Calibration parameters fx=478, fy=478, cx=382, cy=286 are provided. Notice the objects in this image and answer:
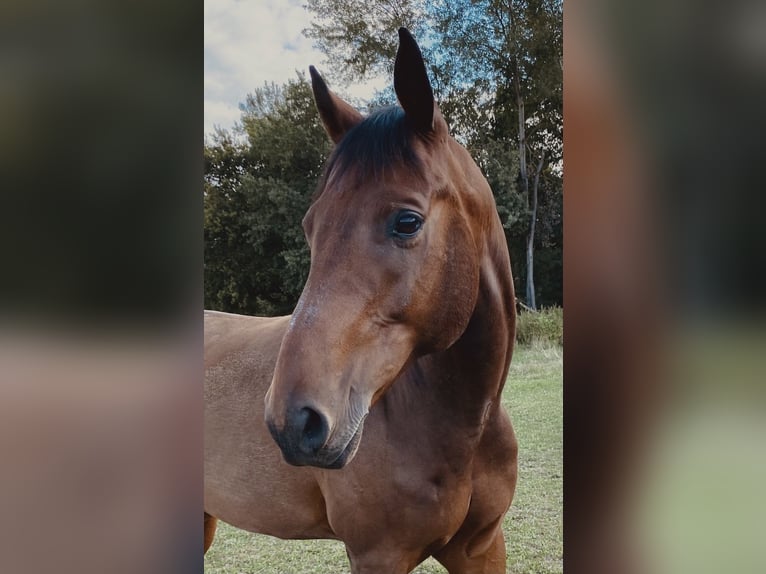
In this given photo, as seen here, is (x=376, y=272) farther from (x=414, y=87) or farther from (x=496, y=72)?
(x=496, y=72)

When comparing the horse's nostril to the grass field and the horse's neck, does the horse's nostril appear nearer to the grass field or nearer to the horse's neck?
the horse's neck

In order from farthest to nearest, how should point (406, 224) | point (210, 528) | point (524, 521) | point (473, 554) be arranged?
1. point (210, 528)
2. point (524, 521)
3. point (473, 554)
4. point (406, 224)

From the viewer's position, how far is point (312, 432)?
2.44 ft

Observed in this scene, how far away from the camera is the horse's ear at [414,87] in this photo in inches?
33.1

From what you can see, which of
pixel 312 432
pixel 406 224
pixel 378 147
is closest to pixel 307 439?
pixel 312 432

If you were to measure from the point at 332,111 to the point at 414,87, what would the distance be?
23 cm

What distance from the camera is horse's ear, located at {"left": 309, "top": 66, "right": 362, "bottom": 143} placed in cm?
102

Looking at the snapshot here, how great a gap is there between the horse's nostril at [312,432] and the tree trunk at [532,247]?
33.9 inches
